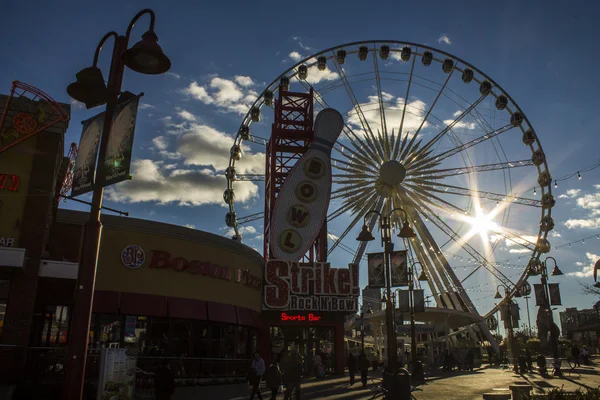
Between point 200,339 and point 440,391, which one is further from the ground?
point 200,339

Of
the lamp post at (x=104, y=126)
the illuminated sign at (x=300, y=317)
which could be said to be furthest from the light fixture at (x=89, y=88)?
the illuminated sign at (x=300, y=317)

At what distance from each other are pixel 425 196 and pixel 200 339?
75.7 feet

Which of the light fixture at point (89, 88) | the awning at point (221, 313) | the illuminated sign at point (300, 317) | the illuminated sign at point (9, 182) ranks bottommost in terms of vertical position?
the awning at point (221, 313)

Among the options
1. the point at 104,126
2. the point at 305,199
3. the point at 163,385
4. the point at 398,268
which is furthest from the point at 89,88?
the point at 305,199

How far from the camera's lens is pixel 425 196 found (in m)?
40.8

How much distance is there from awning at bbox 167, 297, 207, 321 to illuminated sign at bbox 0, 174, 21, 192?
23.5 ft

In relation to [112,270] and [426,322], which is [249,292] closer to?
[112,270]

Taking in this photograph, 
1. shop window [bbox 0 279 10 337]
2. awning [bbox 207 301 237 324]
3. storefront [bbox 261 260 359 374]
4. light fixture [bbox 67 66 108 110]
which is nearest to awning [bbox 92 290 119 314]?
shop window [bbox 0 279 10 337]

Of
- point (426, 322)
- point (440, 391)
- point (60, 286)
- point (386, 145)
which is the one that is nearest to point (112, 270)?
point (60, 286)

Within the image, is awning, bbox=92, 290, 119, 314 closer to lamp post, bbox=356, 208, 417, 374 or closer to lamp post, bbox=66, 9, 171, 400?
lamp post, bbox=356, 208, 417, 374

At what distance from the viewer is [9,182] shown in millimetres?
18031

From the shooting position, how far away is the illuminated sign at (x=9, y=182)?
1794cm

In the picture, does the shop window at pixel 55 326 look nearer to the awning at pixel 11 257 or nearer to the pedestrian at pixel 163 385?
the awning at pixel 11 257

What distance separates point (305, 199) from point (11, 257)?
23178 millimetres
